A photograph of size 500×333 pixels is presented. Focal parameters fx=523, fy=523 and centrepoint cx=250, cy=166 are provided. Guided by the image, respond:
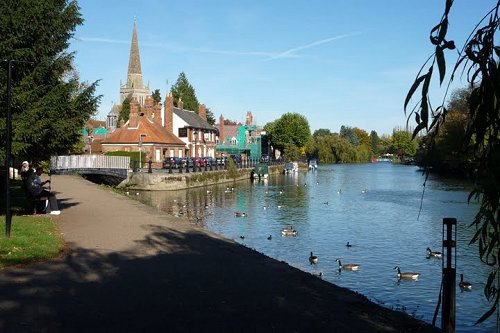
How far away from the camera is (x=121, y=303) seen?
7.91 m

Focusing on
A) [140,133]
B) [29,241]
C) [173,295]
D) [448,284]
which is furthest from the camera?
[140,133]

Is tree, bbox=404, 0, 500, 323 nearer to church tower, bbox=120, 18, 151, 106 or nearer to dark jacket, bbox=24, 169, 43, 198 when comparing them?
dark jacket, bbox=24, 169, 43, 198

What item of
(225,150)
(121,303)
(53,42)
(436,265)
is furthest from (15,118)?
(225,150)

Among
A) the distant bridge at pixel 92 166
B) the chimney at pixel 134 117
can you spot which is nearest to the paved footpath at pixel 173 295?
the distant bridge at pixel 92 166

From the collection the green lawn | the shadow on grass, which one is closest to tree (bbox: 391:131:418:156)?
the green lawn

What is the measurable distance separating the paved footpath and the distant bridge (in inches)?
1213

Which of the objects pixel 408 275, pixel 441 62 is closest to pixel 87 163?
pixel 408 275

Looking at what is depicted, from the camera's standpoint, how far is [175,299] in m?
8.23

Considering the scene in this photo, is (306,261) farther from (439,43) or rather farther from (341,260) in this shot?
(439,43)

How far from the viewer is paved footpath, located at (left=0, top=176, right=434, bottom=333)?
705cm

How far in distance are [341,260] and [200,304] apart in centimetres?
968

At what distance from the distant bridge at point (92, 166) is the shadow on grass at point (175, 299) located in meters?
32.7

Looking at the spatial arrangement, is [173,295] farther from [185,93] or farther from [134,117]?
[185,93]

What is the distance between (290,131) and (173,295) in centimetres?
10010
